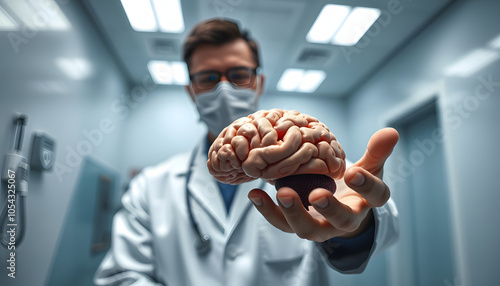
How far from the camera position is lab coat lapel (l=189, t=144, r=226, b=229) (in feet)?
2.71

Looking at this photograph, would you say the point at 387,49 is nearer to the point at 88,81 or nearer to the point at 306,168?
the point at 306,168

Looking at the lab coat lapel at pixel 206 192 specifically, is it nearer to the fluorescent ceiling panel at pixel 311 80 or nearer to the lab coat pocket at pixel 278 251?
the lab coat pocket at pixel 278 251

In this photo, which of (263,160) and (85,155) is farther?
(85,155)

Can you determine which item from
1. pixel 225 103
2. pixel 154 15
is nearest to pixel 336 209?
pixel 225 103

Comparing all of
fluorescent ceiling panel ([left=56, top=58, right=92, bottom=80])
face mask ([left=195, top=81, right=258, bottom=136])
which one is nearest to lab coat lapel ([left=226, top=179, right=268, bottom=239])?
face mask ([left=195, top=81, right=258, bottom=136])

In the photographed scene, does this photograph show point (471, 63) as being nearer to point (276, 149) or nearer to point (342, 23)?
point (342, 23)

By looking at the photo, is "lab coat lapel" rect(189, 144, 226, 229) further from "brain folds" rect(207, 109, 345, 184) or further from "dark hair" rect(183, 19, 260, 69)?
"brain folds" rect(207, 109, 345, 184)

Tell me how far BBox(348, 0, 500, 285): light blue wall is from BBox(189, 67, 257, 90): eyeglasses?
17.9 inches

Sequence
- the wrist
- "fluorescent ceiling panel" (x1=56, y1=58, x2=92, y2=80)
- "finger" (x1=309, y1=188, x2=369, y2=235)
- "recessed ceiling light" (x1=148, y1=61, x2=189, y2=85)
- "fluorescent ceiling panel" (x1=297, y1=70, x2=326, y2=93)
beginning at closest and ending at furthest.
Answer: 1. "finger" (x1=309, y1=188, x2=369, y2=235)
2. the wrist
3. "fluorescent ceiling panel" (x1=297, y1=70, x2=326, y2=93)
4. "fluorescent ceiling panel" (x1=56, y1=58, x2=92, y2=80)
5. "recessed ceiling light" (x1=148, y1=61, x2=189, y2=85)

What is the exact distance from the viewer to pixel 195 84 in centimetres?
72

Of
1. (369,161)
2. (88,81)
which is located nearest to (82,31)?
(88,81)

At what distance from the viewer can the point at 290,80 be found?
1042 millimetres

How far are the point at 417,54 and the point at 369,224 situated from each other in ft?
1.96

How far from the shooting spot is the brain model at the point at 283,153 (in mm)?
341
